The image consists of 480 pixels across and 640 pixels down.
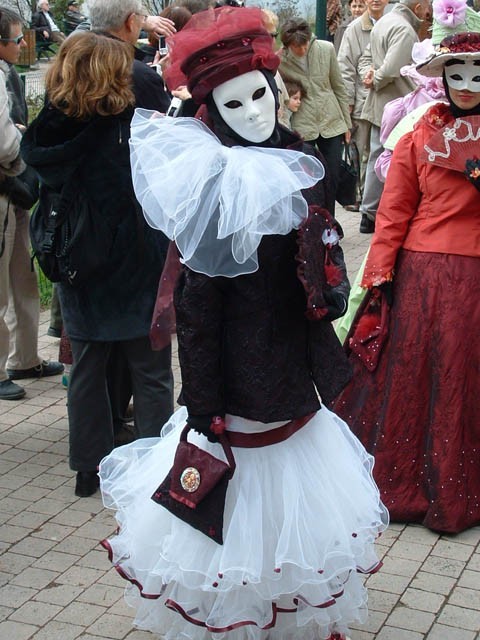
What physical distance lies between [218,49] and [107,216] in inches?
57.8

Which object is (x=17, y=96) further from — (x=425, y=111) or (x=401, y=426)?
(x=401, y=426)

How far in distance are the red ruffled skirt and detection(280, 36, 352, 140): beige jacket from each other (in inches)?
179

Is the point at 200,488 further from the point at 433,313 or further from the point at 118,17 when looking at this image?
the point at 118,17

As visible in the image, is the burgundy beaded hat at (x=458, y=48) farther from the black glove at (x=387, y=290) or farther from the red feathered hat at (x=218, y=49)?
the red feathered hat at (x=218, y=49)

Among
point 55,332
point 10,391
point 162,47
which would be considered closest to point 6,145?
point 10,391

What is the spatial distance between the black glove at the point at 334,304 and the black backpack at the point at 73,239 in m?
1.50

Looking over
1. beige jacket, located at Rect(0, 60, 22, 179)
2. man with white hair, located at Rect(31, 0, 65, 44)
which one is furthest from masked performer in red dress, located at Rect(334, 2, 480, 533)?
man with white hair, located at Rect(31, 0, 65, 44)

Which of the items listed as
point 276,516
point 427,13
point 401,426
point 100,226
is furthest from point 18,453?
point 427,13

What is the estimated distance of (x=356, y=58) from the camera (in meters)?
10.1

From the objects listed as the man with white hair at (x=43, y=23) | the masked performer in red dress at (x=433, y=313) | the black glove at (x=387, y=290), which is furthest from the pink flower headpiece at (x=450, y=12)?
the man with white hair at (x=43, y=23)

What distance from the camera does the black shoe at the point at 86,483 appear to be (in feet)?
15.3

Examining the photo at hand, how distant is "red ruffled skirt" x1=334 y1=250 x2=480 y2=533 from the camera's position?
14.2ft

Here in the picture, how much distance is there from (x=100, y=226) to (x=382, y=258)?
3.94ft

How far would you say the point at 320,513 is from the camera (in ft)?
10.2
